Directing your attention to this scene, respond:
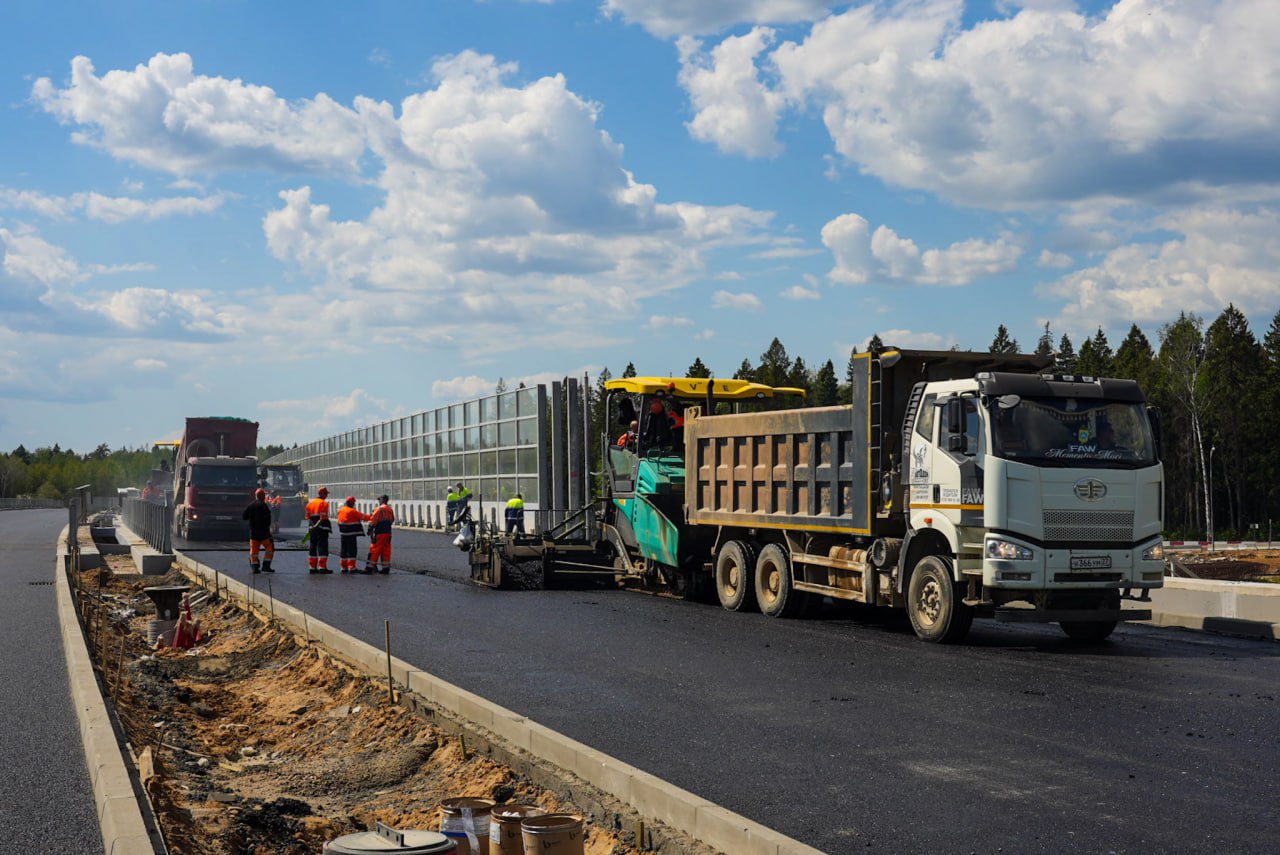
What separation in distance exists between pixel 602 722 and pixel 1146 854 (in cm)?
401

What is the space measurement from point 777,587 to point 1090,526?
4460mm

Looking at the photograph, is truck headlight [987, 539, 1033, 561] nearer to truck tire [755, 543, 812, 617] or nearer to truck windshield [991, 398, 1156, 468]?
truck windshield [991, 398, 1156, 468]

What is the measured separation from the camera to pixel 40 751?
27.4 feet

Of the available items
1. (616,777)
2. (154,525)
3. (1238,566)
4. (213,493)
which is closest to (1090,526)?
(616,777)

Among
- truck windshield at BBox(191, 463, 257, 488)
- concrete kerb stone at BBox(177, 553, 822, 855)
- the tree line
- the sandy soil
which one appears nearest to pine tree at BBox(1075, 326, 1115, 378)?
the tree line

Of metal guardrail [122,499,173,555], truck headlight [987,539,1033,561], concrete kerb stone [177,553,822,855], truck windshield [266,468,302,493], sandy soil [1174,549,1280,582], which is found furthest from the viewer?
truck windshield [266,468,302,493]

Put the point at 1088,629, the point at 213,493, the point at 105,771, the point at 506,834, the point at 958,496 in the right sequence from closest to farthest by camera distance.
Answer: the point at 506,834
the point at 105,771
the point at 958,496
the point at 1088,629
the point at 213,493

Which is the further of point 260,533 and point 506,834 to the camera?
point 260,533

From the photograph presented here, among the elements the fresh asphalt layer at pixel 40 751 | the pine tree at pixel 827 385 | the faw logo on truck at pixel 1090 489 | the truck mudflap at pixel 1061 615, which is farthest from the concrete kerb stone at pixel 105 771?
the pine tree at pixel 827 385

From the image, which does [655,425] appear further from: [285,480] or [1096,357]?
[1096,357]

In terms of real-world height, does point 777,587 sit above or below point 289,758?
above

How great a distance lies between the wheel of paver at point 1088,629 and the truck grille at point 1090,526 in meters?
1.15

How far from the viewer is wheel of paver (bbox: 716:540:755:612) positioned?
16781 millimetres

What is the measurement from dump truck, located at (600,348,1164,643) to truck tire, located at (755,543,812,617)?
0.02 metres
